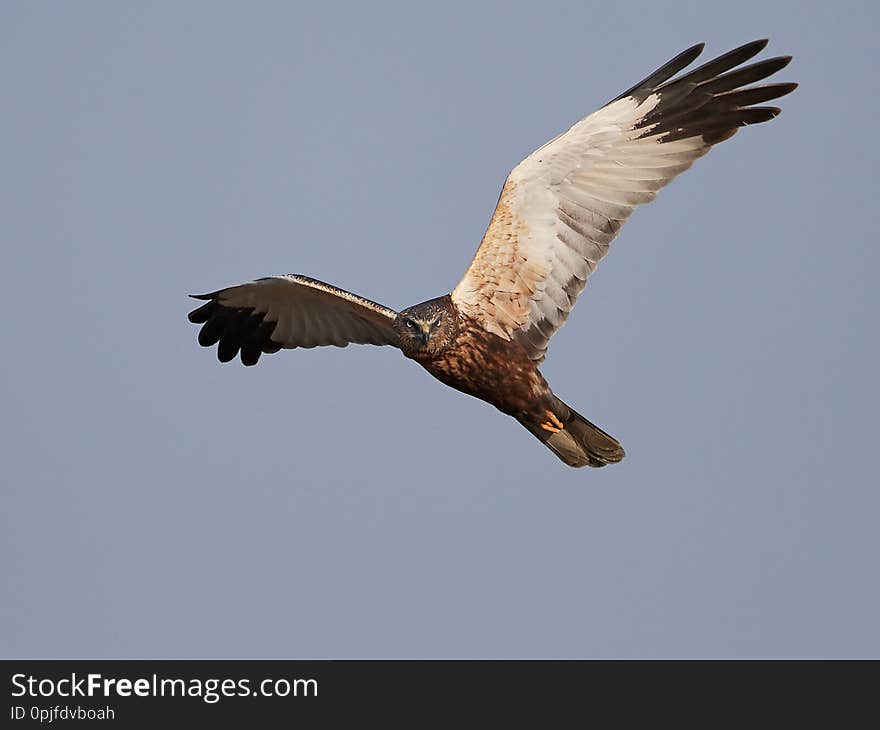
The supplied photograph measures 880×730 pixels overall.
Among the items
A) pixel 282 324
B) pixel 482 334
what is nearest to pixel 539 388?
pixel 482 334

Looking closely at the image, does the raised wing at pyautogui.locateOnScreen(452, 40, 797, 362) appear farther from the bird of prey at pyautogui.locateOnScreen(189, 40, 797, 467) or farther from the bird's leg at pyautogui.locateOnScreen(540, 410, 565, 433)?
the bird's leg at pyautogui.locateOnScreen(540, 410, 565, 433)

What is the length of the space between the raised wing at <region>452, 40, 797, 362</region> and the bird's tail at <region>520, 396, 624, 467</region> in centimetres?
128

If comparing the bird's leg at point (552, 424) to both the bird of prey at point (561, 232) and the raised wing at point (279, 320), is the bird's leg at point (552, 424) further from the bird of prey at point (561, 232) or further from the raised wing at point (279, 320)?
the raised wing at point (279, 320)

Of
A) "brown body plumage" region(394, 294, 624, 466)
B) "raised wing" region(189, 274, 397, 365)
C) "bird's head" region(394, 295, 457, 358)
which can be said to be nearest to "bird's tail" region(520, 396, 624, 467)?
"brown body plumage" region(394, 294, 624, 466)

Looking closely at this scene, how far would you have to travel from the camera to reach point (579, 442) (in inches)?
501

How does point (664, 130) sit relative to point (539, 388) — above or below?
above

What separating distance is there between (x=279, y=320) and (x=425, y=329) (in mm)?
3049

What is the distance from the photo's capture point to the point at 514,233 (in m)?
12.0

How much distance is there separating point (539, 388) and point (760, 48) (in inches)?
136

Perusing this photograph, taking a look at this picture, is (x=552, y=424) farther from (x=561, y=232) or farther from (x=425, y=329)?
(x=561, y=232)

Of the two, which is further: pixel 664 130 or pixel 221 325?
pixel 221 325
